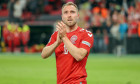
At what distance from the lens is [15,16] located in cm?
2959

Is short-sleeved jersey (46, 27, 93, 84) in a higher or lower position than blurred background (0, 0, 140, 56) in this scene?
lower

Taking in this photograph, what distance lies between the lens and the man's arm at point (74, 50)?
4926mm

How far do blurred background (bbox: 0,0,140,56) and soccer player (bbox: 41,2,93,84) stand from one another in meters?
17.7

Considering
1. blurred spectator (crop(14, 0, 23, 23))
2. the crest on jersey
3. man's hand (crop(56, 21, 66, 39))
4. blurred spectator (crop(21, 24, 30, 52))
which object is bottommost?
the crest on jersey

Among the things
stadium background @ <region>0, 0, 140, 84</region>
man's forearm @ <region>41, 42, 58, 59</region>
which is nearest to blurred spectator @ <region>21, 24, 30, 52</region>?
stadium background @ <region>0, 0, 140, 84</region>

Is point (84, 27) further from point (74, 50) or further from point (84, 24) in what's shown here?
point (74, 50)

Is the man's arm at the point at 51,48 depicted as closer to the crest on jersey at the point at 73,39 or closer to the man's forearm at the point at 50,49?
the man's forearm at the point at 50,49

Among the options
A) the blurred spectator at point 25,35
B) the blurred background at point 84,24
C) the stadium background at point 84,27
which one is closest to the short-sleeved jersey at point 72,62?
the stadium background at point 84,27

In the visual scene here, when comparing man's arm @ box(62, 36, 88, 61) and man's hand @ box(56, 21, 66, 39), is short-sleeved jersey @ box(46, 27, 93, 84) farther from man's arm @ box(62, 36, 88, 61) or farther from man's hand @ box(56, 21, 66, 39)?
man's hand @ box(56, 21, 66, 39)

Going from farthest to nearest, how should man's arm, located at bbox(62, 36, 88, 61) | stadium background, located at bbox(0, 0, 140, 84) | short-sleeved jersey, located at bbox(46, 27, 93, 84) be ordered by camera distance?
stadium background, located at bbox(0, 0, 140, 84)
short-sleeved jersey, located at bbox(46, 27, 93, 84)
man's arm, located at bbox(62, 36, 88, 61)

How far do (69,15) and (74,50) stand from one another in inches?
18.9

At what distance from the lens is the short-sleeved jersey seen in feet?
16.9

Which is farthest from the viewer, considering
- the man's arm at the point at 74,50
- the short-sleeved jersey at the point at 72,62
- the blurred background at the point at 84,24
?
the blurred background at the point at 84,24

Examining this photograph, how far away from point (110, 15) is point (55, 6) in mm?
7367
